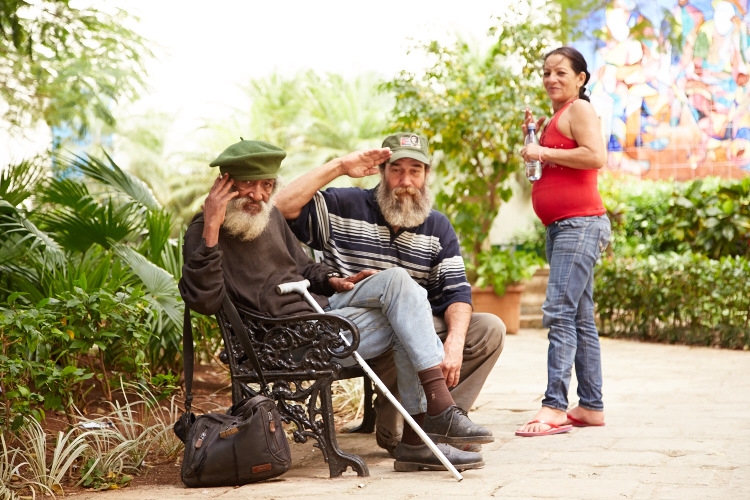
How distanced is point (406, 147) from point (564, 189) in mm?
970

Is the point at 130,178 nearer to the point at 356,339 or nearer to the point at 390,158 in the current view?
the point at 390,158

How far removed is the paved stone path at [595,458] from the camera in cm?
353

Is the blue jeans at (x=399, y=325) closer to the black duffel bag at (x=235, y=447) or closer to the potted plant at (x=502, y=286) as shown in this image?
the black duffel bag at (x=235, y=447)

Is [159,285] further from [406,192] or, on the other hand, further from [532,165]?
[532,165]

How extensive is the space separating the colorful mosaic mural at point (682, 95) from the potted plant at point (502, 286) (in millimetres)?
5902

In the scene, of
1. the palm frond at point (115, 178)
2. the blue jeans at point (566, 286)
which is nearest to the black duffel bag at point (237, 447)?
the blue jeans at point (566, 286)

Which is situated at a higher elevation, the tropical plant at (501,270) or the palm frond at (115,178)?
the palm frond at (115,178)

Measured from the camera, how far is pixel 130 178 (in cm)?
646

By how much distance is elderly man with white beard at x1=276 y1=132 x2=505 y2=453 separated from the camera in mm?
4332

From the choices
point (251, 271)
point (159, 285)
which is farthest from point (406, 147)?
point (159, 285)

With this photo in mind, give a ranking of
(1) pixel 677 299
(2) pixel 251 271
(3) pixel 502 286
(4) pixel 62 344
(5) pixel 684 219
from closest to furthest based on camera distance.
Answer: (2) pixel 251 271 < (4) pixel 62 344 < (1) pixel 677 299 < (3) pixel 502 286 < (5) pixel 684 219

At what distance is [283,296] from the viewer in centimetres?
409

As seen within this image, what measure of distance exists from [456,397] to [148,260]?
2.50m

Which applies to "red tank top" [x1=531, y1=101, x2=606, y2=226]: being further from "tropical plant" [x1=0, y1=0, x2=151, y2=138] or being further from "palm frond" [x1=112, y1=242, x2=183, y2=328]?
"tropical plant" [x1=0, y1=0, x2=151, y2=138]
